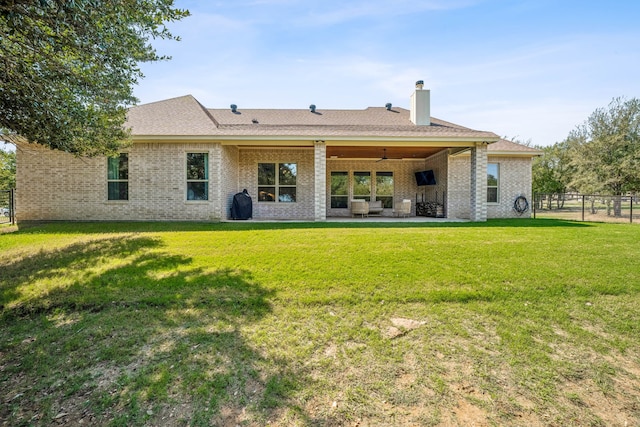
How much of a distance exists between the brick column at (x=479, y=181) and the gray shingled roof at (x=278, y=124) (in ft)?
2.00

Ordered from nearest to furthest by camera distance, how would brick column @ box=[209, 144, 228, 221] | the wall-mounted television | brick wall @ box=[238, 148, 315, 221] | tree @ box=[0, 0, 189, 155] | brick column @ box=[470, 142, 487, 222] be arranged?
tree @ box=[0, 0, 189, 155] → brick column @ box=[209, 144, 228, 221] → brick column @ box=[470, 142, 487, 222] → brick wall @ box=[238, 148, 315, 221] → the wall-mounted television

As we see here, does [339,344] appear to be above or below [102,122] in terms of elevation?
below

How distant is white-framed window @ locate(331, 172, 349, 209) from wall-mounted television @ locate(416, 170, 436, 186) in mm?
3499

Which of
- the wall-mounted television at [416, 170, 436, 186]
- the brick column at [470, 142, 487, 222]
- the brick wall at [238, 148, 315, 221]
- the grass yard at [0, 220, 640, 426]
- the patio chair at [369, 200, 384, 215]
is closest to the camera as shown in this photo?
the grass yard at [0, 220, 640, 426]

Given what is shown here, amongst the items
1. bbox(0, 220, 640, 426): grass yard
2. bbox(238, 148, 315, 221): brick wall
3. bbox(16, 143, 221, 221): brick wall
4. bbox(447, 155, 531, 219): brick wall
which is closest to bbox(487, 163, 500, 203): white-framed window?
bbox(447, 155, 531, 219): brick wall

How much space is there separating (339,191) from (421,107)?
5286 millimetres

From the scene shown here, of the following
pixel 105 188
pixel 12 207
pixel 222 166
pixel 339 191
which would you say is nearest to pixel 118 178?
pixel 105 188

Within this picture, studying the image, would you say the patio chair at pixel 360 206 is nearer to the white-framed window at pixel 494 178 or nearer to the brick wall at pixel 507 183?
the brick wall at pixel 507 183

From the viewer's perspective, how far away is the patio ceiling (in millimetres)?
12711

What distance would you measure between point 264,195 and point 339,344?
1084cm

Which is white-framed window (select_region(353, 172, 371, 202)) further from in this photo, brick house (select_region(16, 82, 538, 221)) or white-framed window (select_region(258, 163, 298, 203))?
white-framed window (select_region(258, 163, 298, 203))

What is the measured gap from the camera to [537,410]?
7.32 ft

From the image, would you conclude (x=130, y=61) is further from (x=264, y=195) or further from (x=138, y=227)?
(x=264, y=195)

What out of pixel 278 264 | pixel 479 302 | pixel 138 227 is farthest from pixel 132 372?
pixel 138 227
